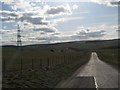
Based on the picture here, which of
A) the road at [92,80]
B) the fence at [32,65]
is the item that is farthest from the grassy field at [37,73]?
the road at [92,80]

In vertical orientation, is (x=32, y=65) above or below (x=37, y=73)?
below

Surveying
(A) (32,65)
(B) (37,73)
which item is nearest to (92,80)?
(B) (37,73)

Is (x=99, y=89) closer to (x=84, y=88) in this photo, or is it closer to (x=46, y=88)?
(x=84, y=88)

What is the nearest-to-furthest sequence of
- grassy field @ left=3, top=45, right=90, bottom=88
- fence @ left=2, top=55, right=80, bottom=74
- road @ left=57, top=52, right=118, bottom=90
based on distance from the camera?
road @ left=57, top=52, right=118, bottom=90 → grassy field @ left=3, top=45, right=90, bottom=88 → fence @ left=2, top=55, right=80, bottom=74

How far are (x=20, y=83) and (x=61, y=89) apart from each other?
326 cm

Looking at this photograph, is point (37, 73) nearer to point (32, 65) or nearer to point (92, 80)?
point (92, 80)

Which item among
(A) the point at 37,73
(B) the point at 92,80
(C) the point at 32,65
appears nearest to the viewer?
(B) the point at 92,80

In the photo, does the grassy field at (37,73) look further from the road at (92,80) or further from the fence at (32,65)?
the road at (92,80)

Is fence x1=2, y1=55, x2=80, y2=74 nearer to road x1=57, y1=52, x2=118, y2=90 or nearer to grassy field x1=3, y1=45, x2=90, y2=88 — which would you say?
grassy field x1=3, y1=45, x2=90, y2=88

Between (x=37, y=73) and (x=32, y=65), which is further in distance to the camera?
(x=32, y=65)

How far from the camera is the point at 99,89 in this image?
18078 mm

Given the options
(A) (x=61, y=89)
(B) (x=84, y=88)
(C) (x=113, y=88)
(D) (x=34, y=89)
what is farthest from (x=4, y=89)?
(C) (x=113, y=88)

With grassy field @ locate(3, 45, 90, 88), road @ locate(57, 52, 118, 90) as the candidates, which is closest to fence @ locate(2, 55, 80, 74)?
grassy field @ locate(3, 45, 90, 88)

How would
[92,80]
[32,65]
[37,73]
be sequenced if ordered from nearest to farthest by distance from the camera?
1. [92,80]
2. [37,73]
3. [32,65]
